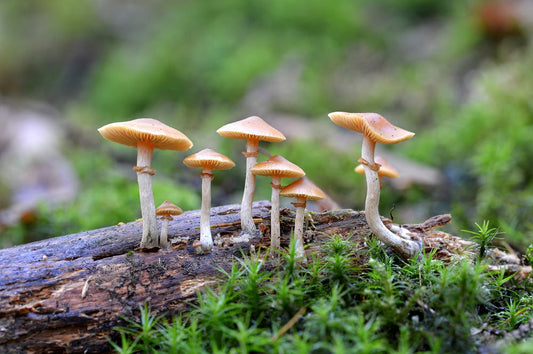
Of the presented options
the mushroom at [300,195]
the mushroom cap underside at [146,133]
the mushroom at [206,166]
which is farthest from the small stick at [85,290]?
the mushroom at [300,195]

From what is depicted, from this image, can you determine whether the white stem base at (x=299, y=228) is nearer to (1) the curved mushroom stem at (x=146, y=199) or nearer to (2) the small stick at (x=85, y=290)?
(1) the curved mushroom stem at (x=146, y=199)

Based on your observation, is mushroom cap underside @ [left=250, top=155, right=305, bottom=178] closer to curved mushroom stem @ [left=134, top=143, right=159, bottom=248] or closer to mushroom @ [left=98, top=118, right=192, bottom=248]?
mushroom @ [left=98, top=118, right=192, bottom=248]

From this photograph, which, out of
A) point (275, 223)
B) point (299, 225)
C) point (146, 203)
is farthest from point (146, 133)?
point (299, 225)

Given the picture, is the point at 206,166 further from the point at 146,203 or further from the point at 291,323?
the point at 291,323

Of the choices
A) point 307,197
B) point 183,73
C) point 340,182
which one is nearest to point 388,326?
point 307,197

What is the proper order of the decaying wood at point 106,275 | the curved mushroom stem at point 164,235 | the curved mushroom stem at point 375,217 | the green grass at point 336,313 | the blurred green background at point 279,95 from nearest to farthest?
the green grass at point 336,313
the decaying wood at point 106,275
the curved mushroom stem at point 375,217
the curved mushroom stem at point 164,235
the blurred green background at point 279,95

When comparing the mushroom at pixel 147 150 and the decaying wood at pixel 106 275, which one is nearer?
the decaying wood at pixel 106 275
